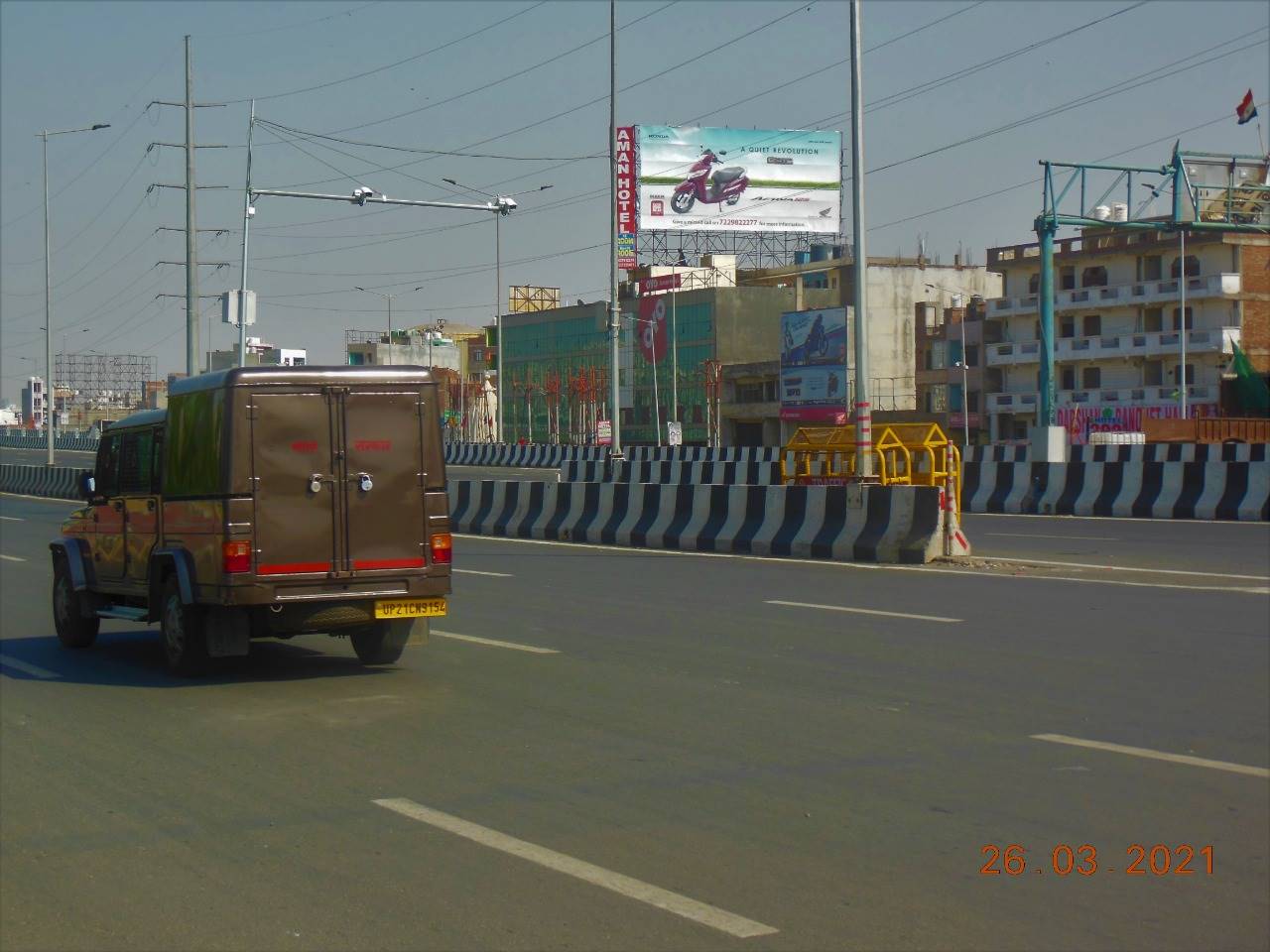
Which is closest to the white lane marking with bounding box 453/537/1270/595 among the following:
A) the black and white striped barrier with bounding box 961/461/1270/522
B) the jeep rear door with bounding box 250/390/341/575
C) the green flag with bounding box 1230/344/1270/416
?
the black and white striped barrier with bounding box 961/461/1270/522

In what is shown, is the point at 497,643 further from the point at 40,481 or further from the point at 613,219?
the point at 40,481

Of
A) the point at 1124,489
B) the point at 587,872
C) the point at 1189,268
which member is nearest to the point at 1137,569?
the point at 1124,489

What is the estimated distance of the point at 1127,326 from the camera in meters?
78.6

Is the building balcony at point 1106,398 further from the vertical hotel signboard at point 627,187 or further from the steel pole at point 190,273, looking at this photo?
the steel pole at point 190,273

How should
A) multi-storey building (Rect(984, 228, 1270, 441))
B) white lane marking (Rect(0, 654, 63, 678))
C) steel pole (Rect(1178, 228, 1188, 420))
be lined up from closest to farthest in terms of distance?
white lane marking (Rect(0, 654, 63, 678)) → steel pole (Rect(1178, 228, 1188, 420)) → multi-storey building (Rect(984, 228, 1270, 441))

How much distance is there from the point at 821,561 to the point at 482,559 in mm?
4873

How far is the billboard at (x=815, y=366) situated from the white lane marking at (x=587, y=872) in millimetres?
67557

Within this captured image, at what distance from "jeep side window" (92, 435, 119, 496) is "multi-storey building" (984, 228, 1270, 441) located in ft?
198

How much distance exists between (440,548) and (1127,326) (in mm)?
74034

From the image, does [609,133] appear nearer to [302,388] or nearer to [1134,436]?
[1134,436]

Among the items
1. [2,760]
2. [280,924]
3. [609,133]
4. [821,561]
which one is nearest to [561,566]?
[821,561]

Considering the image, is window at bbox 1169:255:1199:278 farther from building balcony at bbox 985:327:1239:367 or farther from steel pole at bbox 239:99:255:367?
steel pole at bbox 239:99:255:367

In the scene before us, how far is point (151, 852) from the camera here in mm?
6066

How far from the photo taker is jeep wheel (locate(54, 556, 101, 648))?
12266mm
